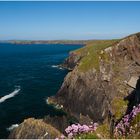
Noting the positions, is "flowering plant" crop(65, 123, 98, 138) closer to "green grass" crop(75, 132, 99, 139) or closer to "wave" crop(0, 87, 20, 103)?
"green grass" crop(75, 132, 99, 139)

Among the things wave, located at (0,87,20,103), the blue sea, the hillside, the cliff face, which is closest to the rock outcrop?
the blue sea

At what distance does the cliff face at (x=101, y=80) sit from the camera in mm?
81075

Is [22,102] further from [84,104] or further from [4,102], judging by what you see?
[84,104]

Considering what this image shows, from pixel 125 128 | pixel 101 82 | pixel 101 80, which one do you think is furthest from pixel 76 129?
pixel 101 80

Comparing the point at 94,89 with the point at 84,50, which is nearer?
the point at 94,89

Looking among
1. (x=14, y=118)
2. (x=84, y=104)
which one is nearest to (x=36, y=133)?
(x=14, y=118)

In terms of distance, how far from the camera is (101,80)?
86.6 meters

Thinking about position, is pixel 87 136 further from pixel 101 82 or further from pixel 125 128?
pixel 101 82

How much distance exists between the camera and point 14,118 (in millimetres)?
74188

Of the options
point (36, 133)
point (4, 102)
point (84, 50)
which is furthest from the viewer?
point (84, 50)

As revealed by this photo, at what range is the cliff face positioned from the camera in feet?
266

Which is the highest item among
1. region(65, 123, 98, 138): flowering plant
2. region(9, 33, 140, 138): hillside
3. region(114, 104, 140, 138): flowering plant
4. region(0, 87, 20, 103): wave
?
region(65, 123, 98, 138): flowering plant

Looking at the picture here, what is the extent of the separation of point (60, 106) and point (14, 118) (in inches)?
686

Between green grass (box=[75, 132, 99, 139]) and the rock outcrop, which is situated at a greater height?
green grass (box=[75, 132, 99, 139])
